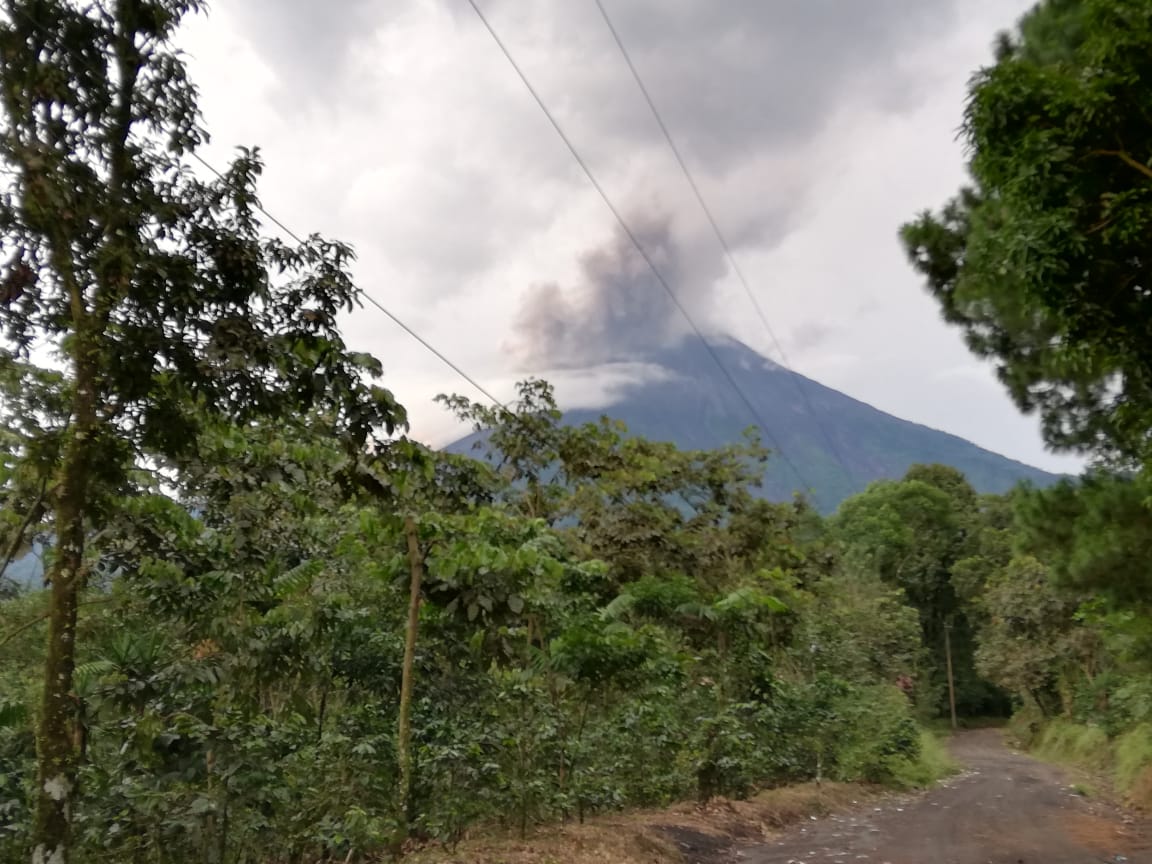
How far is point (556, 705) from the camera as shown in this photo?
8.73 meters

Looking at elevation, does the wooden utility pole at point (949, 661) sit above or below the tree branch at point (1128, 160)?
below

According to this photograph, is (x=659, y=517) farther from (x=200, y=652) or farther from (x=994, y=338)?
(x=200, y=652)

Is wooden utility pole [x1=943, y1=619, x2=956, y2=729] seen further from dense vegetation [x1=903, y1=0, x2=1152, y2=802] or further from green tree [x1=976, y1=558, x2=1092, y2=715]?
dense vegetation [x1=903, y1=0, x2=1152, y2=802]

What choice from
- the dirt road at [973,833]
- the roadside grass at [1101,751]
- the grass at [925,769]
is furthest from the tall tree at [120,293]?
the grass at [925,769]

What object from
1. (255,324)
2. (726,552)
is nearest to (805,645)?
(726,552)

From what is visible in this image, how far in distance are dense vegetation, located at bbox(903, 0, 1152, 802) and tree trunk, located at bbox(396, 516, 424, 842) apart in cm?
495

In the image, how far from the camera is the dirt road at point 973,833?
9.38m

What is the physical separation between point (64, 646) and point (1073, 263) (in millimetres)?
6132

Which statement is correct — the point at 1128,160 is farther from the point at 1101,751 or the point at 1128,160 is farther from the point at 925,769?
the point at 1101,751

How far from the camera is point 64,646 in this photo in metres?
3.78

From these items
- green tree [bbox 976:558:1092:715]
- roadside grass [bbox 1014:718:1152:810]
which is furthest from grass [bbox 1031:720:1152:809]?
green tree [bbox 976:558:1092:715]

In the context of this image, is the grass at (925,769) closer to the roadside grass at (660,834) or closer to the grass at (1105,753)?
the grass at (1105,753)

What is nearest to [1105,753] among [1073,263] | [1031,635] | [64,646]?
[1031,635]

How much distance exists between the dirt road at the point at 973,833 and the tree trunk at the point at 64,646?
7.69 metres
